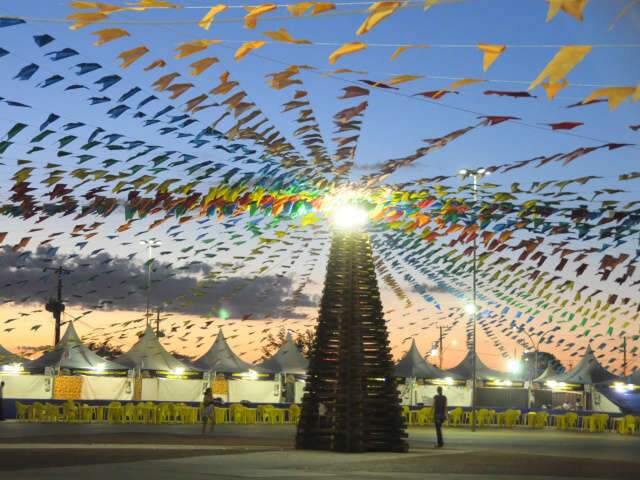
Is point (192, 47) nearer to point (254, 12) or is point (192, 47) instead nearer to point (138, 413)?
point (254, 12)

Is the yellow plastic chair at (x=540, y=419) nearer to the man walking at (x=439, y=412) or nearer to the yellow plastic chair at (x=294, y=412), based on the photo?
the yellow plastic chair at (x=294, y=412)

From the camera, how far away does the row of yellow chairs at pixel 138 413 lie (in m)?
37.6

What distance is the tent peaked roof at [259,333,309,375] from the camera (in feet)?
155

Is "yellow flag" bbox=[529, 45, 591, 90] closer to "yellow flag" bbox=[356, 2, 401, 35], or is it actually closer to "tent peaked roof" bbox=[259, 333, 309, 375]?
"yellow flag" bbox=[356, 2, 401, 35]

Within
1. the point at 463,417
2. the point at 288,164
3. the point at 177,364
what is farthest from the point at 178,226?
the point at 463,417

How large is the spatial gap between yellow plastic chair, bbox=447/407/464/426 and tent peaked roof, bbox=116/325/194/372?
1278 cm

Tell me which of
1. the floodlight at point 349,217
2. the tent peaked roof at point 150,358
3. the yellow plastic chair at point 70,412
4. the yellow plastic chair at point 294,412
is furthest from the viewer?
the tent peaked roof at point 150,358

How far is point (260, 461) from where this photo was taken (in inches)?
688

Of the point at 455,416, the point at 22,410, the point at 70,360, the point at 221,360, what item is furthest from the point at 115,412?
the point at 455,416

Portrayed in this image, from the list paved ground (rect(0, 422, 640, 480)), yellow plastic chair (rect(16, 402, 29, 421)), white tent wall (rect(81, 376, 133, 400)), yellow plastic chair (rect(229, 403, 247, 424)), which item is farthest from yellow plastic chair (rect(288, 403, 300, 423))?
paved ground (rect(0, 422, 640, 480))

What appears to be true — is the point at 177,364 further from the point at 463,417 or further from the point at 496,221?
the point at 496,221

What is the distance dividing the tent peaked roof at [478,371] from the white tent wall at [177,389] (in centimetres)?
1405

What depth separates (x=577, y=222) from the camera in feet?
53.0

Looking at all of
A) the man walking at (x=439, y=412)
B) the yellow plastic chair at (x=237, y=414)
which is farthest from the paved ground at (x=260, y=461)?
the yellow plastic chair at (x=237, y=414)
